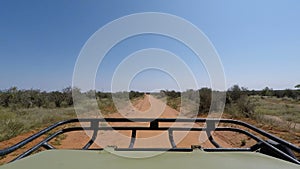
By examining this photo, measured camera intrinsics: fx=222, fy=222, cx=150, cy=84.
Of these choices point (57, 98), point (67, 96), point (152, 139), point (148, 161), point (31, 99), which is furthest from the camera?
point (67, 96)

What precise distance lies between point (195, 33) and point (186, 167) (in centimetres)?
174

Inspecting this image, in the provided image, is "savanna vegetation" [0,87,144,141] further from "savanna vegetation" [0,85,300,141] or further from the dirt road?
the dirt road

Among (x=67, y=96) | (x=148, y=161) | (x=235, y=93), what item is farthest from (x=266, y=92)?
(x=148, y=161)

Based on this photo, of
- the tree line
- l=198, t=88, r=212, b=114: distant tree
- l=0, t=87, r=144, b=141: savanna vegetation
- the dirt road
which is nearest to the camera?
the dirt road

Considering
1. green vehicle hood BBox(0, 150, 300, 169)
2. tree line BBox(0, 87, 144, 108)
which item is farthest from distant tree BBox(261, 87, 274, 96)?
green vehicle hood BBox(0, 150, 300, 169)

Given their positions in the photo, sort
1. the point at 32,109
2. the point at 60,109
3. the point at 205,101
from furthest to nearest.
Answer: the point at 205,101, the point at 60,109, the point at 32,109

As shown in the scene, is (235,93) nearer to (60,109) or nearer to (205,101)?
(205,101)

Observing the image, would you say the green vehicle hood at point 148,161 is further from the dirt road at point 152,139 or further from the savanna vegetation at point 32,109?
the savanna vegetation at point 32,109

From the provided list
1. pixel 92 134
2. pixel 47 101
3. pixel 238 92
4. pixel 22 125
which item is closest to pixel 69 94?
pixel 47 101

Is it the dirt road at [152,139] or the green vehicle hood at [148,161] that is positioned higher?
the green vehicle hood at [148,161]

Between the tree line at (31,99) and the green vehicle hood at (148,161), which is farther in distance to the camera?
the tree line at (31,99)

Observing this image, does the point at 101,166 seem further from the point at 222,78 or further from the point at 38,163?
the point at 222,78

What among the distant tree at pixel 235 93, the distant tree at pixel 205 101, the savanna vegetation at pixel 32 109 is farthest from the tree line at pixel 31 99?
the distant tree at pixel 235 93

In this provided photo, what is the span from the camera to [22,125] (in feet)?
34.3
